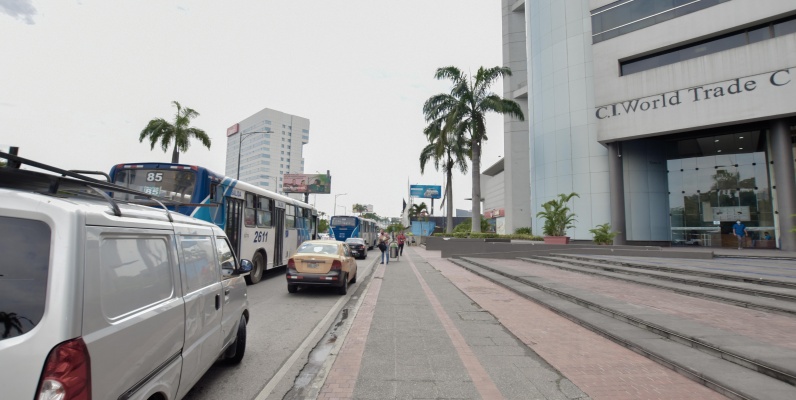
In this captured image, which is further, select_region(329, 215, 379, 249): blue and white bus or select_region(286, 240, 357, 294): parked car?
select_region(329, 215, 379, 249): blue and white bus

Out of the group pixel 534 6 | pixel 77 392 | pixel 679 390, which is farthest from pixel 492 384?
pixel 534 6

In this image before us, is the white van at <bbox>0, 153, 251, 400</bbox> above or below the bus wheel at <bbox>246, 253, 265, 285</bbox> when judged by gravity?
above

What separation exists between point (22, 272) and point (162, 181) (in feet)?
28.2

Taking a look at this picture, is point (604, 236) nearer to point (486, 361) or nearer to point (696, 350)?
point (696, 350)

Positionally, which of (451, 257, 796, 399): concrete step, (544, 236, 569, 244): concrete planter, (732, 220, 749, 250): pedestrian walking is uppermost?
(732, 220, 749, 250): pedestrian walking

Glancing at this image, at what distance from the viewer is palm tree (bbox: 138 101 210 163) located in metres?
26.9

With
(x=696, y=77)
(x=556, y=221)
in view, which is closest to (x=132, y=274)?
(x=556, y=221)

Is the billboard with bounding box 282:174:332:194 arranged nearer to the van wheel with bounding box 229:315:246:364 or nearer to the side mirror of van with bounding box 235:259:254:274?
the side mirror of van with bounding box 235:259:254:274

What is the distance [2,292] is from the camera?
6.42ft

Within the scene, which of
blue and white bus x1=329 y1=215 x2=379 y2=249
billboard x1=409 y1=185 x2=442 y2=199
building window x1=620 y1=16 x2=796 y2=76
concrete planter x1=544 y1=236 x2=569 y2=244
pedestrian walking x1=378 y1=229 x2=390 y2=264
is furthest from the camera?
billboard x1=409 y1=185 x2=442 y2=199

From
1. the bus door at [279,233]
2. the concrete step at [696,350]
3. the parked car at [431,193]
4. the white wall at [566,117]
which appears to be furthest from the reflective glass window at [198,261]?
the parked car at [431,193]

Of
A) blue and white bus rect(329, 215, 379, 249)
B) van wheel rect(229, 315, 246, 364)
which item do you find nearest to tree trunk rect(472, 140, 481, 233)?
blue and white bus rect(329, 215, 379, 249)

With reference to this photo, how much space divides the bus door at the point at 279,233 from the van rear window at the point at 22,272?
12553mm

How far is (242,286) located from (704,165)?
28.4 m
